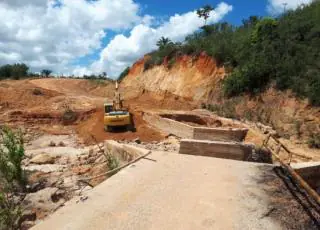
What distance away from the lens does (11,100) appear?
2245 cm

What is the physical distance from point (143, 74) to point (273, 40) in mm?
15560

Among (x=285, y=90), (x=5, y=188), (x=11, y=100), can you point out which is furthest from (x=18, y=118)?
(x=285, y=90)

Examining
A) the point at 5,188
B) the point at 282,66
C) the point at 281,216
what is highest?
the point at 282,66

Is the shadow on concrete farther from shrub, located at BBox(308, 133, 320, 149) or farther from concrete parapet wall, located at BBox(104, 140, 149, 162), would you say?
shrub, located at BBox(308, 133, 320, 149)

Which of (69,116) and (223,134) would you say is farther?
(69,116)

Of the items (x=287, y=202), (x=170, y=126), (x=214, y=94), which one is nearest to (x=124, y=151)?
(x=170, y=126)

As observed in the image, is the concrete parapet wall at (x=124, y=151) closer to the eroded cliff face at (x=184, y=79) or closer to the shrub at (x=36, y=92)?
the eroded cliff face at (x=184, y=79)

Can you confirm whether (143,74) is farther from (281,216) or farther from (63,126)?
(281,216)

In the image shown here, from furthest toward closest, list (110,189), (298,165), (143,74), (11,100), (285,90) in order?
(143,74)
(11,100)
(285,90)
(298,165)
(110,189)

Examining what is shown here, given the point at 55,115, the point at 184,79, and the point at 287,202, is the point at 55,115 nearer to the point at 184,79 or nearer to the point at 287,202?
the point at 184,79

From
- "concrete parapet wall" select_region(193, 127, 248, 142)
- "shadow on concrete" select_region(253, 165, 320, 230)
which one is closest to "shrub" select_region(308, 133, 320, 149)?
"concrete parapet wall" select_region(193, 127, 248, 142)

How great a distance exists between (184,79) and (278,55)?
28.2 ft

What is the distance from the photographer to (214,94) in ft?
66.7

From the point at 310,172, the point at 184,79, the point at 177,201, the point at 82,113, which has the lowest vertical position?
the point at 310,172
